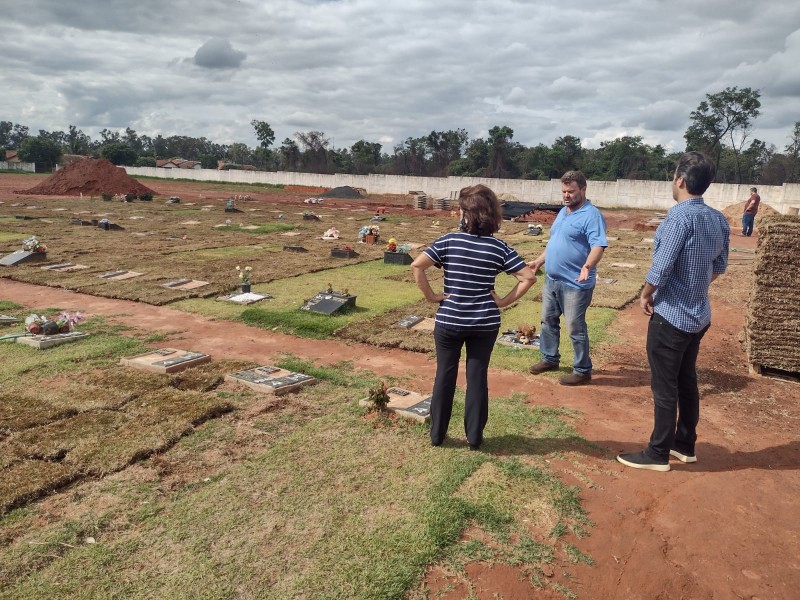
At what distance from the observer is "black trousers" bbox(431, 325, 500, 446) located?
4020mm

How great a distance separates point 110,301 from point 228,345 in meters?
3.50

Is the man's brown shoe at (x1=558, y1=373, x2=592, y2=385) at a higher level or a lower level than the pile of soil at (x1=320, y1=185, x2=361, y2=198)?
lower

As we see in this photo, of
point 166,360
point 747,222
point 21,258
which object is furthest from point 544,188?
point 166,360

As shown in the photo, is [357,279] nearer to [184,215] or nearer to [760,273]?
[760,273]

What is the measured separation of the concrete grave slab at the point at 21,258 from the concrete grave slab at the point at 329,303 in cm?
737

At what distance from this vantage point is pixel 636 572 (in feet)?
10.0

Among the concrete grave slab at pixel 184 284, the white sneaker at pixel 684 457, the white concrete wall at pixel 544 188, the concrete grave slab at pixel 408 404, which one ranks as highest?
the white concrete wall at pixel 544 188

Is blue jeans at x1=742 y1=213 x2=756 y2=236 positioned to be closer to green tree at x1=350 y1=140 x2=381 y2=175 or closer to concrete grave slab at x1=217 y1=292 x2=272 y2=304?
concrete grave slab at x1=217 y1=292 x2=272 y2=304

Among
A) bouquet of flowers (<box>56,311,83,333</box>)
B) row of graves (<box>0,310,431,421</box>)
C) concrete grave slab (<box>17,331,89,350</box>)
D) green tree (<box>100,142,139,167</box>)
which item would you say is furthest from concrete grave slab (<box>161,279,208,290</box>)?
green tree (<box>100,142,139,167</box>)

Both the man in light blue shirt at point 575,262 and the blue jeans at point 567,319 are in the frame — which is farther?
the blue jeans at point 567,319

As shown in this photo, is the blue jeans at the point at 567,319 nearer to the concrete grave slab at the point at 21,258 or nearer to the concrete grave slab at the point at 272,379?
the concrete grave slab at the point at 272,379

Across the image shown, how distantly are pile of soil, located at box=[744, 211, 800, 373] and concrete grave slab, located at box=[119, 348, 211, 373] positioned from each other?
20.8 feet

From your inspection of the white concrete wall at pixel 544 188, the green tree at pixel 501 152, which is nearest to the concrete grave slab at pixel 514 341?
the white concrete wall at pixel 544 188

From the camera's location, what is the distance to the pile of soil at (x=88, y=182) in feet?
124
